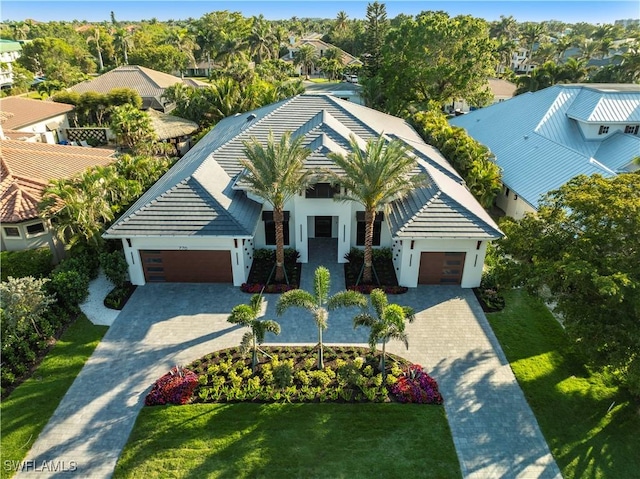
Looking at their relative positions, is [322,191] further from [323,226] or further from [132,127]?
[132,127]

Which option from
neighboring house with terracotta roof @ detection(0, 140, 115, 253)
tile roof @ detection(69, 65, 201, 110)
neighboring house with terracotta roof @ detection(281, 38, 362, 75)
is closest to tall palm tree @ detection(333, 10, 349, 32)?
neighboring house with terracotta roof @ detection(281, 38, 362, 75)

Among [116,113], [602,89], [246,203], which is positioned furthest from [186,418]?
[602,89]

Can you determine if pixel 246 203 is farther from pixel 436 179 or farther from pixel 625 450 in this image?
pixel 625 450

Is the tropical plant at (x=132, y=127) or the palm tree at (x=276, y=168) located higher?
the palm tree at (x=276, y=168)

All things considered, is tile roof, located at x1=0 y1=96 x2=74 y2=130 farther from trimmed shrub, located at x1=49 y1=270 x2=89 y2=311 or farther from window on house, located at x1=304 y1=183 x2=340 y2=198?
window on house, located at x1=304 y1=183 x2=340 y2=198

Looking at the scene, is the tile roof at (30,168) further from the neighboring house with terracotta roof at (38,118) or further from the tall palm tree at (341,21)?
the tall palm tree at (341,21)

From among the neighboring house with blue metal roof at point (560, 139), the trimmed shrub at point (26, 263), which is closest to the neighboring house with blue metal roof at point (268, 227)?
the trimmed shrub at point (26, 263)

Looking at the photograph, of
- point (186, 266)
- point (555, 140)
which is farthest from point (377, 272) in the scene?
point (555, 140)
